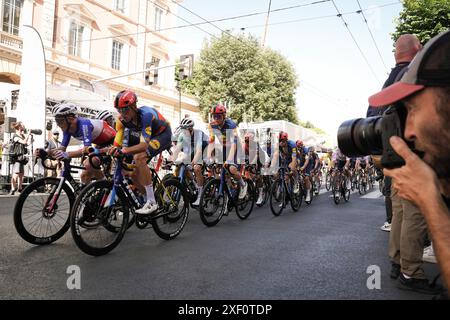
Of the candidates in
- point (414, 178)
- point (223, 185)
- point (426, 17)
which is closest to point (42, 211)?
point (223, 185)

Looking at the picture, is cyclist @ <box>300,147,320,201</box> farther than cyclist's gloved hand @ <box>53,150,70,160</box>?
Yes

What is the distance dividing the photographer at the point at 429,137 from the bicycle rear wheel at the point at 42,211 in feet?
12.9

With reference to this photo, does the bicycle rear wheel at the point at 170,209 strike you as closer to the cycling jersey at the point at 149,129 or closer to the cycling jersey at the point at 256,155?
the cycling jersey at the point at 149,129

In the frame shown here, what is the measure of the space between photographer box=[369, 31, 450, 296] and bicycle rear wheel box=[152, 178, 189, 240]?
3.78 m

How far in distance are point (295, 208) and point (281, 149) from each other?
4.47 ft

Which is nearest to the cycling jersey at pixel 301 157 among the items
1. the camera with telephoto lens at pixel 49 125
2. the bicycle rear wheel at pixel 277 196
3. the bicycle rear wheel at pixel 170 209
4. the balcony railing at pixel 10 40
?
the bicycle rear wheel at pixel 277 196

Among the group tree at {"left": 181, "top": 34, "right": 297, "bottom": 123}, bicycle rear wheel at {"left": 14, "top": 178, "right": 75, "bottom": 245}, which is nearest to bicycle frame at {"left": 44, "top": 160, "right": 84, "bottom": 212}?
bicycle rear wheel at {"left": 14, "top": 178, "right": 75, "bottom": 245}

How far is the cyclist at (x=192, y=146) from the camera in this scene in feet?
22.1

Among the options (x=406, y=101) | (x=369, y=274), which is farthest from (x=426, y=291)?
(x=406, y=101)

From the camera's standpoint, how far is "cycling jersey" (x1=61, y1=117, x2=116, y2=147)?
15.9 feet

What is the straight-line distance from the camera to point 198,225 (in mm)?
5926

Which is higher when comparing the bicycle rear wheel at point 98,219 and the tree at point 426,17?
the tree at point 426,17

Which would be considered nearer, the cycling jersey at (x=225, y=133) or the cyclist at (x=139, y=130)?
the cyclist at (x=139, y=130)

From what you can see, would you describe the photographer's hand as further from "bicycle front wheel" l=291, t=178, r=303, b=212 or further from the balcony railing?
the balcony railing
